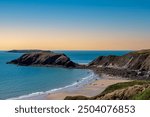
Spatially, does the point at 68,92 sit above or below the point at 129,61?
below

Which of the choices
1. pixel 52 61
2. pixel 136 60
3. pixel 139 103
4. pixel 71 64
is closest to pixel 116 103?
pixel 139 103

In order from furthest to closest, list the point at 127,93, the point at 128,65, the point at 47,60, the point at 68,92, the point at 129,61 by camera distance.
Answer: the point at 47,60 → the point at 129,61 → the point at 128,65 → the point at 68,92 → the point at 127,93

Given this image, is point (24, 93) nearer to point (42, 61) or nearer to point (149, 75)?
point (149, 75)

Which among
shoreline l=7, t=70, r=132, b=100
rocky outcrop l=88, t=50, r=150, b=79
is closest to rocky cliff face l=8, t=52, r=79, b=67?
rocky outcrop l=88, t=50, r=150, b=79

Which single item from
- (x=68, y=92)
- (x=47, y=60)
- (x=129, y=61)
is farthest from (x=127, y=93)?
(x=47, y=60)

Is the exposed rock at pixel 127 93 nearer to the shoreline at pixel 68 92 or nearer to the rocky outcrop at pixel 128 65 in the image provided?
the shoreline at pixel 68 92

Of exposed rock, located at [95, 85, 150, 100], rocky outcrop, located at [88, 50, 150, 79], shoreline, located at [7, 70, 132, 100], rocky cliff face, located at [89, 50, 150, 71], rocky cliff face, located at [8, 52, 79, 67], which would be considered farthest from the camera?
rocky cliff face, located at [8, 52, 79, 67]

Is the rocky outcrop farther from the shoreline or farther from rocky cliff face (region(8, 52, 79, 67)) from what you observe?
the shoreline

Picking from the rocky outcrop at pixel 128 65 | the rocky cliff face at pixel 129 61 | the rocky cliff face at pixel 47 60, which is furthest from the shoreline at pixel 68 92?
the rocky cliff face at pixel 47 60

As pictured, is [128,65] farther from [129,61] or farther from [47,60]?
[47,60]
